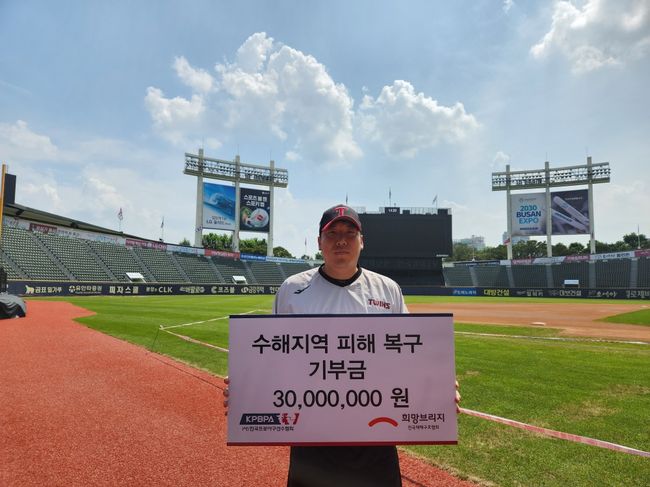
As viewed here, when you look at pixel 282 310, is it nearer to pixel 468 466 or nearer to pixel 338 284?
pixel 338 284

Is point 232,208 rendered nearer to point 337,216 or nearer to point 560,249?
point 337,216

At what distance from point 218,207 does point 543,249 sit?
9681 cm

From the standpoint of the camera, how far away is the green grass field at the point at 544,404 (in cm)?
376

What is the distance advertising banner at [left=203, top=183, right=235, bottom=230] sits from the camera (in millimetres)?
53250

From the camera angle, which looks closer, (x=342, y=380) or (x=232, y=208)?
(x=342, y=380)

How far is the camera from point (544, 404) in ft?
18.6

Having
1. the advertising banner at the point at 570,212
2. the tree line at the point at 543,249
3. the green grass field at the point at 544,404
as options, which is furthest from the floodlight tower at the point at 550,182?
the green grass field at the point at 544,404

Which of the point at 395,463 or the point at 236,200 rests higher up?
the point at 236,200

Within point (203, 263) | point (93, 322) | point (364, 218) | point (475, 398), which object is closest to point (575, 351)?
point (475, 398)

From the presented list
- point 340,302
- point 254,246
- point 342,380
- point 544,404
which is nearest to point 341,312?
point 340,302

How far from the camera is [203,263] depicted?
168 feet

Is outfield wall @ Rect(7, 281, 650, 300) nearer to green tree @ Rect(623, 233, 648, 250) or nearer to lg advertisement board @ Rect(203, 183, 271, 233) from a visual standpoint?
lg advertisement board @ Rect(203, 183, 271, 233)

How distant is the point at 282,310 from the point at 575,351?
10479mm

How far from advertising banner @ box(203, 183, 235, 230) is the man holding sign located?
52746 millimetres
